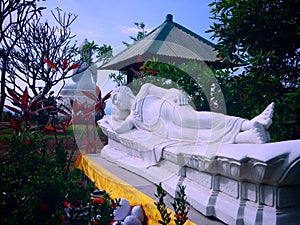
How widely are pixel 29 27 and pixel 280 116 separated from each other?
14.7ft

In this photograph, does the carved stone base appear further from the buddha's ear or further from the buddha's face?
the buddha's ear

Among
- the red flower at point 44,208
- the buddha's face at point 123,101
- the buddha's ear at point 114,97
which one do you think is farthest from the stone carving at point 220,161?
the red flower at point 44,208

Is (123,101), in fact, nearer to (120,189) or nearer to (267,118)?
(120,189)

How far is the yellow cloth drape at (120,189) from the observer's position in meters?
1.94

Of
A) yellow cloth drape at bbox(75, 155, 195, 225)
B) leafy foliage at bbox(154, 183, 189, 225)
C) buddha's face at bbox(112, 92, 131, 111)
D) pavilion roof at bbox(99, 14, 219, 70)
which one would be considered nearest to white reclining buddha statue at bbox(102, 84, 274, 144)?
buddha's face at bbox(112, 92, 131, 111)

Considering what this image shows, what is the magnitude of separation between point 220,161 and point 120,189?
1146 mm

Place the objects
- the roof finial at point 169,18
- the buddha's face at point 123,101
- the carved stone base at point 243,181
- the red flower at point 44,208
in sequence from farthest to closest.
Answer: the roof finial at point 169,18
the buddha's face at point 123,101
the carved stone base at point 243,181
the red flower at point 44,208

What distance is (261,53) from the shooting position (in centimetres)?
260

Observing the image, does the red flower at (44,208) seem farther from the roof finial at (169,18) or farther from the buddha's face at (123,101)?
the roof finial at (169,18)

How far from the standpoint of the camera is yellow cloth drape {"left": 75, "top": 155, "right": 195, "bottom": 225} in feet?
6.37

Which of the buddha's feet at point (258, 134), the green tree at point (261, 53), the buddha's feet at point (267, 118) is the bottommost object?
the buddha's feet at point (258, 134)

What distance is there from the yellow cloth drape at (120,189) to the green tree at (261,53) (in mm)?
1326

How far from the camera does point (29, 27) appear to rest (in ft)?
16.4

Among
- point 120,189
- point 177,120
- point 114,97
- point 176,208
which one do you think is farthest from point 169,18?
point 176,208
